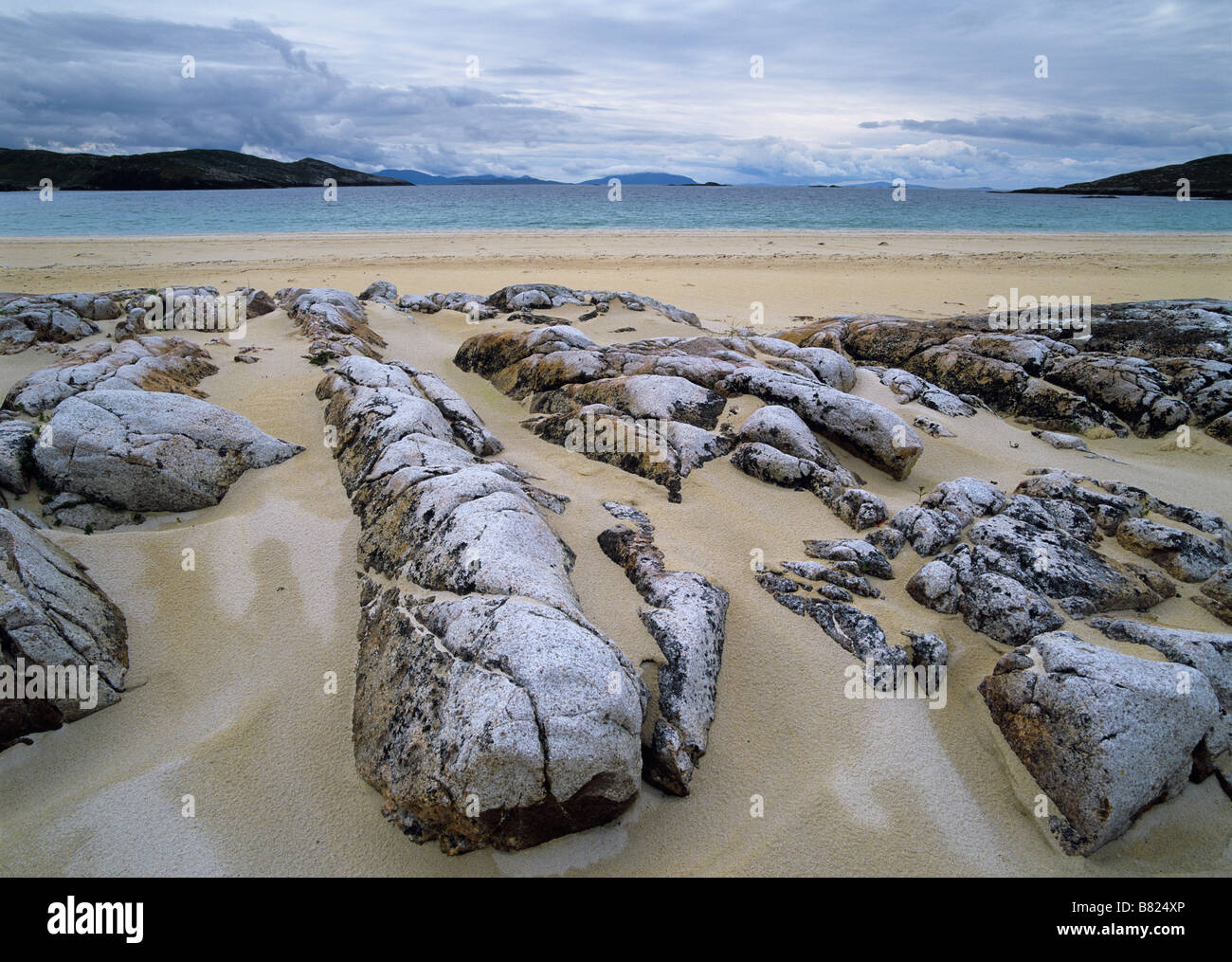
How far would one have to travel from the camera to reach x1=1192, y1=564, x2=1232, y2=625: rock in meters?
4.52

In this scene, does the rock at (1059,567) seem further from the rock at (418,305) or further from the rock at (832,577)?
the rock at (418,305)

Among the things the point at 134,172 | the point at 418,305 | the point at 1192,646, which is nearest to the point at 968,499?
the point at 1192,646

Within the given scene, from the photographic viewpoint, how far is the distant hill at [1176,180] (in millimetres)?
90613

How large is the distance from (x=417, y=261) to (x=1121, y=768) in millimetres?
22477

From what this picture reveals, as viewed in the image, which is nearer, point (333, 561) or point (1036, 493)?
point (333, 561)

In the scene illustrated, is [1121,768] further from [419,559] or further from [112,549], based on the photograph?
[112,549]

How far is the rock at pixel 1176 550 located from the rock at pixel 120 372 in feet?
29.9

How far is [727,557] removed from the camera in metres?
4.94

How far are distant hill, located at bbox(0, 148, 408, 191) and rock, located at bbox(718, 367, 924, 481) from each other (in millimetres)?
110008

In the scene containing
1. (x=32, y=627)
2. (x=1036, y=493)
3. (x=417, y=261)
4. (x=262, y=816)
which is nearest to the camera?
(x=262, y=816)

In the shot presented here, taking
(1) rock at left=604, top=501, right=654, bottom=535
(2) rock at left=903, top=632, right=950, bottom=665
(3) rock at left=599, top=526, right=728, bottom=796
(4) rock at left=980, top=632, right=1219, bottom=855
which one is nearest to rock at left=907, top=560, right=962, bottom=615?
(2) rock at left=903, top=632, right=950, bottom=665

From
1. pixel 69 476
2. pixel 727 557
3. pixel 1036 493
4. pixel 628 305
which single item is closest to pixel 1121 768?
pixel 727 557

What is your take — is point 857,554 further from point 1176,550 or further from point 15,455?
point 15,455

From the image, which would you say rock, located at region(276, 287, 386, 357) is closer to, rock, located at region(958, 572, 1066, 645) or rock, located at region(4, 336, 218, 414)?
rock, located at region(4, 336, 218, 414)
